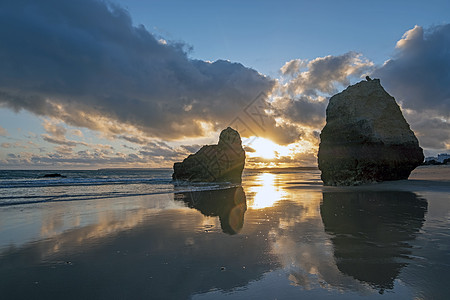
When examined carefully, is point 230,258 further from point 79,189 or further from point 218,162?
point 218,162

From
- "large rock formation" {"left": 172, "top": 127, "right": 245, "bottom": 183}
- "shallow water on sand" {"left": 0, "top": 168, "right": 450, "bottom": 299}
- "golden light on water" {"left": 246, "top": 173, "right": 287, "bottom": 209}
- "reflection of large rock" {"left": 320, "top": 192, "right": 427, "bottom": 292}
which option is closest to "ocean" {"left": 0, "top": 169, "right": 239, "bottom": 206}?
"large rock formation" {"left": 172, "top": 127, "right": 245, "bottom": 183}

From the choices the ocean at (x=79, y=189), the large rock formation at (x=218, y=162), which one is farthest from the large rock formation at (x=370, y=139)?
the large rock formation at (x=218, y=162)

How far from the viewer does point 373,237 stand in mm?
6746

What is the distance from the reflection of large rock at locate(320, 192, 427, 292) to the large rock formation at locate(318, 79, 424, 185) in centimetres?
1269

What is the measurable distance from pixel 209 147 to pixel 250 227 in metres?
36.2

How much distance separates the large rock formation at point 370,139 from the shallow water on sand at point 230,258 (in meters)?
14.7

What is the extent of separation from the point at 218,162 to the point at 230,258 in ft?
123

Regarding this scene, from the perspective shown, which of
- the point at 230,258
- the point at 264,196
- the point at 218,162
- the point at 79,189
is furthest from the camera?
the point at 218,162

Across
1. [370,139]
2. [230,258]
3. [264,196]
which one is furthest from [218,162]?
[230,258]

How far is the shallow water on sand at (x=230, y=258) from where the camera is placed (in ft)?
Result: 13.0

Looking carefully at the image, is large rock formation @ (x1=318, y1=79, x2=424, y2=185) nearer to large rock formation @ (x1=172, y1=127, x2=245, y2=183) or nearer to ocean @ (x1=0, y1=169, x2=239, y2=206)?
ocean @ (x1=0, y1=169, x2=239, y2=206)

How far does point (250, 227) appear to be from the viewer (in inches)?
327

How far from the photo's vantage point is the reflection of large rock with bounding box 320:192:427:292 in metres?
4.56

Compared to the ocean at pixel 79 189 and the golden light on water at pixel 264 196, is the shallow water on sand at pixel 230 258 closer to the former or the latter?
the golden light on water at pixel 264 196
